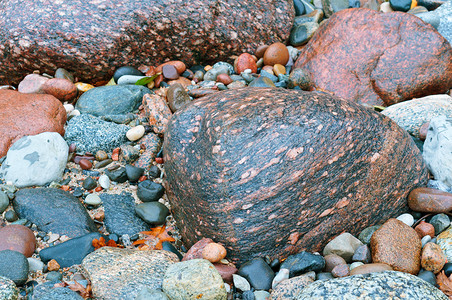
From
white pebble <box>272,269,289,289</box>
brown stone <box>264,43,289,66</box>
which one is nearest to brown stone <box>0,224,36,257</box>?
white pebble <box>272,269,289,289</box>

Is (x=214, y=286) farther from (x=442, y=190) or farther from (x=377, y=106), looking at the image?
(x=377, y=106)

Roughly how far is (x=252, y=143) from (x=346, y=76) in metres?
1.95

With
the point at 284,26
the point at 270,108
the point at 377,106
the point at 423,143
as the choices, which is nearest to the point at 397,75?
the point at 377,106

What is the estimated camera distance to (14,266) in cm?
247

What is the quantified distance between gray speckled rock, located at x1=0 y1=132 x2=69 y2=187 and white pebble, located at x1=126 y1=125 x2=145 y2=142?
1.78 feet

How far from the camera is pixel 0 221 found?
2.92 metres

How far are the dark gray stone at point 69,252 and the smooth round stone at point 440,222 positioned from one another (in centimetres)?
228

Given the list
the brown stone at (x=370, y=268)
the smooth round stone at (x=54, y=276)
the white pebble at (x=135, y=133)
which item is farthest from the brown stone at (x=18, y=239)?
the brown stone at (x=370, y=268)

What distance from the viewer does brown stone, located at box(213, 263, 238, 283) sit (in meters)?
2.49

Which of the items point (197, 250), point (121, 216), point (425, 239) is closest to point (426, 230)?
point (425, 239)

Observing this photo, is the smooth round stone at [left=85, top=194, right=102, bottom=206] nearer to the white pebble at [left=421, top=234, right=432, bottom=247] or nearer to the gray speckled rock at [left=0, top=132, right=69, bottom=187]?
the gray speckled rock at [left=0, top=132, right=69, bottom=187]

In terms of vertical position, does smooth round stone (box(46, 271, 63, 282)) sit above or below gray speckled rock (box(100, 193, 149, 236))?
above

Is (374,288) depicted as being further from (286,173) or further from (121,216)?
(121,216)

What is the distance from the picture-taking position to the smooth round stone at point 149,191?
3.23 metres
